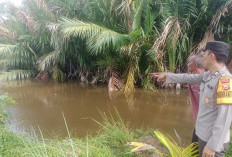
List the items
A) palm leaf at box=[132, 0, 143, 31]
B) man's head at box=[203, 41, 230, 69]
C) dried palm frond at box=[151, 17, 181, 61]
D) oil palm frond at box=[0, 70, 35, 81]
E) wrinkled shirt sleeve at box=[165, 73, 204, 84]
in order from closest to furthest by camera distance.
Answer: man's head at box=[203, 41, 230, 69] < wrinkled shirt sleeve at box=[165, 73, 204, 84] < dried palm frond at box=[151, 17, 181, 61] < palm leaf at box=[132, 0, 143, 31] < oil palm frond at box=[0, 70, 35, 81]

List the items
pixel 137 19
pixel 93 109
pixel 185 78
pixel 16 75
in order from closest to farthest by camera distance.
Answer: pixel 185 78, pixel 93 109, pixel 137 19, pixel 16 75

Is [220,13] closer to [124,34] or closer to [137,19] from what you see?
[137,19]

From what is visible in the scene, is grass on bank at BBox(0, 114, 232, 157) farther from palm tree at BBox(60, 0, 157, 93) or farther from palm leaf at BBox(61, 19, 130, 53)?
palm tree at BBox(60, 0, 157, 93)

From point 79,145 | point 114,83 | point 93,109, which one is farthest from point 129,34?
point 79,145

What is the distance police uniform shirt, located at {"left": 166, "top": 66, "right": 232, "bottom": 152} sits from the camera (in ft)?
4.19

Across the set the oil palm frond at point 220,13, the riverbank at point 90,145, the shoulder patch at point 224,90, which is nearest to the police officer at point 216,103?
the shoulder patch at point 224,90

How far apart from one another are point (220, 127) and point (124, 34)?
14.8ft

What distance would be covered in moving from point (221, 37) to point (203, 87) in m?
4.89

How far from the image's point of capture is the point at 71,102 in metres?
5.26

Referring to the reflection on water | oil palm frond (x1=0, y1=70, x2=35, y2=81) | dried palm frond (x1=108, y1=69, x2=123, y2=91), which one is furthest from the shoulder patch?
oil palm frond (x1=0, y1=70, x2=35, y2=81)

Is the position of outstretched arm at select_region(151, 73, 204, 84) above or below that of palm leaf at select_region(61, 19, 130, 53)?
below

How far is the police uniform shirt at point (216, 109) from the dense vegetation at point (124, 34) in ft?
12.3

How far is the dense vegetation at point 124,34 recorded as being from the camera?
5.24m

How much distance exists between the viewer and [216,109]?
4.66 ft
